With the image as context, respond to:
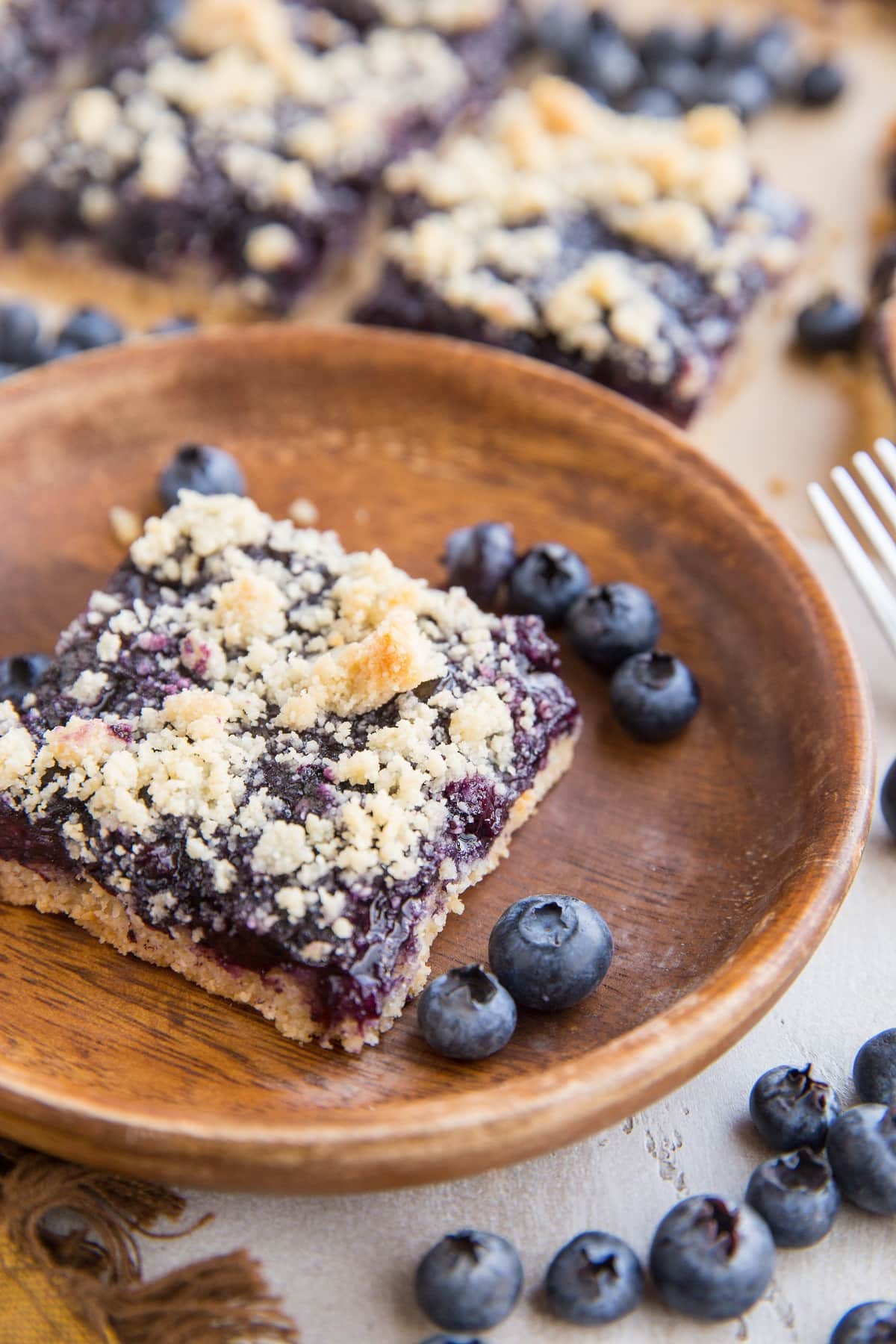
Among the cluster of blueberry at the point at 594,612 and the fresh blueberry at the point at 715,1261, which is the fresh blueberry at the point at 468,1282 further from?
the cluster of blueberry at the point at 594,612

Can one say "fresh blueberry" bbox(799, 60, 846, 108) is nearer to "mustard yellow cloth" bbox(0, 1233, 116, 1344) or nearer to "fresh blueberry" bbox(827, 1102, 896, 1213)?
"fresh blueberry" bbox(827, 1102, 896, 1213)

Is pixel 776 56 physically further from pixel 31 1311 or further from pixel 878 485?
pixel 31 1311

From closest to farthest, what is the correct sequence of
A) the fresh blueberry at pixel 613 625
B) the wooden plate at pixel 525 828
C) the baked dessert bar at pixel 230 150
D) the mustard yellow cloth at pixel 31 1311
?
the wooden plate at pixel 525 828
the mustard yellow cloth at pixel 31 1311
the fresh blueberry at pixel 613 625
the baked dessert bar at pixel 230 150

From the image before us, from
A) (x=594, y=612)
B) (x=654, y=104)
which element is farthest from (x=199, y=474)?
(x=654, y=104)

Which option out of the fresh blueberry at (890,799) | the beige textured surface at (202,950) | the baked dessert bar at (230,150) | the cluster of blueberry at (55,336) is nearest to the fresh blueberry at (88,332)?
the cluster of blueberry at (55,336)

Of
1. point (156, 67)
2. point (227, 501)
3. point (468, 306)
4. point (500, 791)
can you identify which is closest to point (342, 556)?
point (227, 501)
